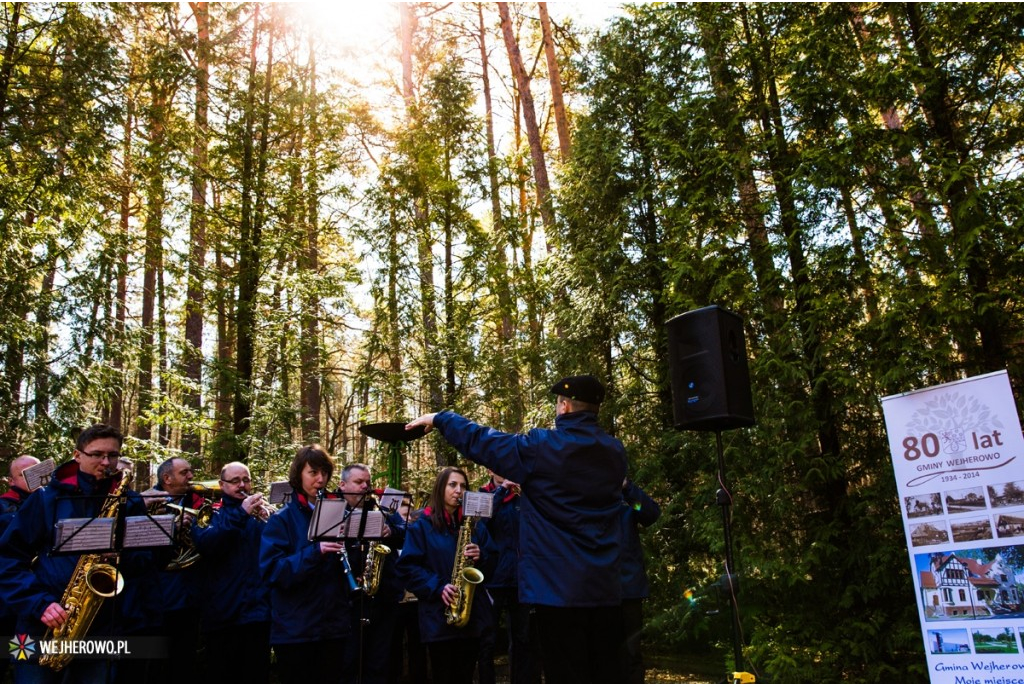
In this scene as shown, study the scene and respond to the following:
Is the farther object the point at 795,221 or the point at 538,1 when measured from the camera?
the point at 538,1

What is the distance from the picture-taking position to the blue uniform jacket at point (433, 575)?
495 cm

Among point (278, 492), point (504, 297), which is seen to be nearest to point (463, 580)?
point (278, 492)

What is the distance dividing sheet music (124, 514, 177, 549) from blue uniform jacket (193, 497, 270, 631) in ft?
2.09

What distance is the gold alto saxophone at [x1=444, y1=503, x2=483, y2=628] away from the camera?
493cm

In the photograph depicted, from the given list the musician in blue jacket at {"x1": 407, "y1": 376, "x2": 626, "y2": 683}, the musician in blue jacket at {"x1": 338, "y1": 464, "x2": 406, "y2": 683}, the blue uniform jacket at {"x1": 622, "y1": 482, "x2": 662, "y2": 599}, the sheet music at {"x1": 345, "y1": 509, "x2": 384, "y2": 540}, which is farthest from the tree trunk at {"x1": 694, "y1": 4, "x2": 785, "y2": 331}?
the sheet music at {"x1": 345, "y1": 509, "x2": 384, "y2": 540}

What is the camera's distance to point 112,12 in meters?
10.9

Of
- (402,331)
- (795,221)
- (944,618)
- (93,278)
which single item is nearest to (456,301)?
(402,331)

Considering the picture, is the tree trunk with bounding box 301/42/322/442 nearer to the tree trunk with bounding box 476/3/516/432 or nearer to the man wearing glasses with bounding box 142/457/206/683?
the tree trunk with bounding box 476/3/516/432

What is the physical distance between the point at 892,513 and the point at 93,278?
35.8ft

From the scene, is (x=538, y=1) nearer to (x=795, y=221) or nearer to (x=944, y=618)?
(x=795, y=221)

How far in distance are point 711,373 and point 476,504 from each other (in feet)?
Result: 6.55

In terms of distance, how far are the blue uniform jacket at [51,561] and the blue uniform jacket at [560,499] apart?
226 centimetres

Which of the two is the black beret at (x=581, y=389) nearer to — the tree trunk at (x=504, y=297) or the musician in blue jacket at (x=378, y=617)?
the musician in blue jacket at (x=378, y=617)

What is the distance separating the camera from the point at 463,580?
5102mm
